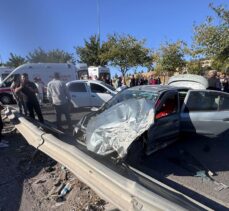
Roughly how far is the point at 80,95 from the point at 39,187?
8.60m

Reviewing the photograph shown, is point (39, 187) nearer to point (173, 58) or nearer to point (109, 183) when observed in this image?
point (109, 183)

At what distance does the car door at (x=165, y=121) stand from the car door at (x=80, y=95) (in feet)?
23.1

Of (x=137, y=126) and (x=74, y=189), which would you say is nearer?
(x=74, y=189)

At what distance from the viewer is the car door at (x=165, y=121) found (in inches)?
210

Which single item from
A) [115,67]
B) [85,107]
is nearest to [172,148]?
[85,107]

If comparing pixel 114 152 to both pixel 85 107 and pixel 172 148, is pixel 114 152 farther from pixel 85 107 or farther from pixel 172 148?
pixel 85 107

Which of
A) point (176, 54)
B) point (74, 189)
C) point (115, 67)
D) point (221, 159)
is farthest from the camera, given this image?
point (115, 67)

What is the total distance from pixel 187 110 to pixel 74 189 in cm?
313

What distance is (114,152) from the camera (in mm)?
4719

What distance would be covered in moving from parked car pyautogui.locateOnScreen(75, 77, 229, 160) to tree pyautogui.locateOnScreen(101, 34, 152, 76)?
2337 centimetres

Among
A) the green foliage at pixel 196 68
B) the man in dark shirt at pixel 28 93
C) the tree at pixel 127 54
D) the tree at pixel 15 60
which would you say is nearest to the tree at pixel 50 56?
the tree at pixel 15 60

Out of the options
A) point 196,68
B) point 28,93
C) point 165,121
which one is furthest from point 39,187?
point 196,68

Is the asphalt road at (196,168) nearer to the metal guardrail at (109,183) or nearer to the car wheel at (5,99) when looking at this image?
the metal guardrail at (109,183)

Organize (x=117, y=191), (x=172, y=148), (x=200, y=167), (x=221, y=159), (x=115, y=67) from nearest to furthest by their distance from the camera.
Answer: (x=117, y=191)
(x=200, y=167)
(x=221, y=159)
(x=172, y=148)
(x=115, y=67)
